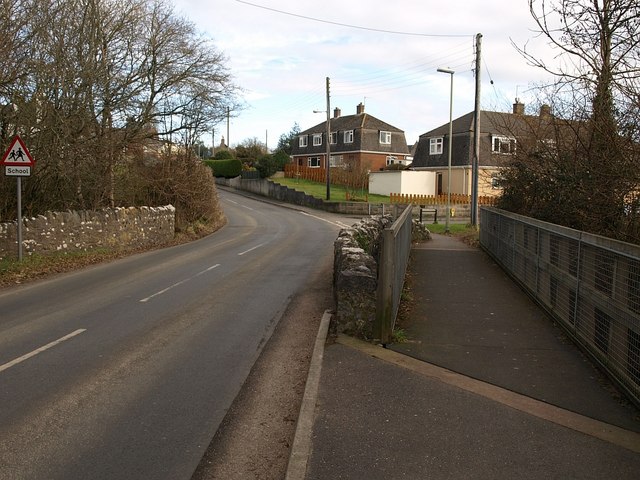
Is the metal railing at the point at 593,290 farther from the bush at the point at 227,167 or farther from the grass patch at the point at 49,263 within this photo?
the bush at the point at 227,167

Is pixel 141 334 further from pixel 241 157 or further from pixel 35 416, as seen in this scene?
pixel 241 157

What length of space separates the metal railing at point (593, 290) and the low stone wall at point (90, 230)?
40.4 ft

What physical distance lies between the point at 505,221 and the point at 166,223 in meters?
15.1

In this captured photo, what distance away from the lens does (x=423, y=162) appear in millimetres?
54938

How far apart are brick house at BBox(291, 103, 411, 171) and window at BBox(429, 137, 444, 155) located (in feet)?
34.4

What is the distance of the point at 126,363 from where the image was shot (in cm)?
652

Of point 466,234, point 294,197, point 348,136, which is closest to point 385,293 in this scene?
point 466,234

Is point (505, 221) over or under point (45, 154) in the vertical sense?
under

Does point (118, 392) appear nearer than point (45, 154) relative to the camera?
Yes

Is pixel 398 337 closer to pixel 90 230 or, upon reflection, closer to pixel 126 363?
pixel 126 363

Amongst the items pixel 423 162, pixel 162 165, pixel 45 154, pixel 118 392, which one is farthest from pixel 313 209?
pixel 118 392

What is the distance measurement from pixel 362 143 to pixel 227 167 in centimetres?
1758

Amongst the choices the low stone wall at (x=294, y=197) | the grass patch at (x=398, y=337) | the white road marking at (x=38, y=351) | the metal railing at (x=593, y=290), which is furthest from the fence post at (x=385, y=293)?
the low stone wall at (x=294, y=197)

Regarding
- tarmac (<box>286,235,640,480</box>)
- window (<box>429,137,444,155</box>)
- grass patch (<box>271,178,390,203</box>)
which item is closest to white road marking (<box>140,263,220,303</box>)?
tarmac (<box>286,235,640,480</box>)
